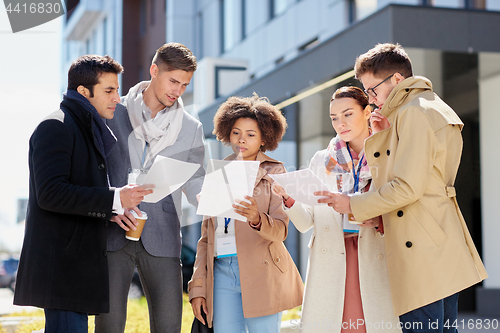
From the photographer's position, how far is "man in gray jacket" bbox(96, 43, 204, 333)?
11.1 ft

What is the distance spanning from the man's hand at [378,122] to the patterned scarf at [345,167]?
0.20 m

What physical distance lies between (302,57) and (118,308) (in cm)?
574

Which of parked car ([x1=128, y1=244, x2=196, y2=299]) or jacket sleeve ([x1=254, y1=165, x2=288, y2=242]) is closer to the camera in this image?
jacket sleeve ([x1=254, y1=165, x2=288, y2=242])

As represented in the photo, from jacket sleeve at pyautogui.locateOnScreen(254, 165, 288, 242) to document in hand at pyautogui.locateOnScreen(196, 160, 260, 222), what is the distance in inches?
6.9

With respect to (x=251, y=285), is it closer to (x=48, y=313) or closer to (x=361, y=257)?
(x=361, y=257)

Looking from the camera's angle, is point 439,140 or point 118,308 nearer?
point 439,140

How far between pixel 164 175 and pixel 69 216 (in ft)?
1.80

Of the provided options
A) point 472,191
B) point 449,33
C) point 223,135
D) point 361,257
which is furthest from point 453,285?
point 472,191

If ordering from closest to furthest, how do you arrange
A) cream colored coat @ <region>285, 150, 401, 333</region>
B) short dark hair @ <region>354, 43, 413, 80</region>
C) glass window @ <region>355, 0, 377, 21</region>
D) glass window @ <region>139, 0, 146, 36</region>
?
short dark hair @ <region>354, 43, 413, 80</region> → cream colored coat @ <region>285, 150, 401, 333</region> → glass window @ <region>355, 0, 377, 21</region> → glass window @ <region>139, 0, 146, 36</region>

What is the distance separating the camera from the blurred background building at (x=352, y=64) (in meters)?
6.65

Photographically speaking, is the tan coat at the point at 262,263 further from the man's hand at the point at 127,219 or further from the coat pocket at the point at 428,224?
the coat pocket at the point at 428,224

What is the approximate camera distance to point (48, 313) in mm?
2799

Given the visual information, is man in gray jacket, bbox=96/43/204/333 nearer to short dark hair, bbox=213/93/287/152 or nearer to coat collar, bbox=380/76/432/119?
short dark hair, bbox=213/93/287/152

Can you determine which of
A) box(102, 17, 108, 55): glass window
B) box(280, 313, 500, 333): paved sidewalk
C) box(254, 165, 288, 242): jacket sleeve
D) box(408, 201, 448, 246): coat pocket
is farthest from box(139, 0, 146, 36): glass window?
box(408, 201, 448, 246): coat pocket
